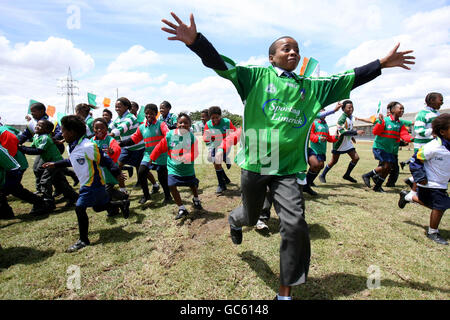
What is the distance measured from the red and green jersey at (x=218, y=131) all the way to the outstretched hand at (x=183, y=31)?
4489mm

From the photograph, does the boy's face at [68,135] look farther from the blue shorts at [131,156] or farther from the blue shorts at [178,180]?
the blue shorts at [131,156]

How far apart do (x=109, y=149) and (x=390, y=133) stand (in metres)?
7.02

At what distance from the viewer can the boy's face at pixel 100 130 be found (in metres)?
5.17

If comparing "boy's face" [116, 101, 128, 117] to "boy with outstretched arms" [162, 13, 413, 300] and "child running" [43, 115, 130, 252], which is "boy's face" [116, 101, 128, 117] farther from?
"boy with outstretched arms" [162, 13, 413, 300]

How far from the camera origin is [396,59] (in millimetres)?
2695

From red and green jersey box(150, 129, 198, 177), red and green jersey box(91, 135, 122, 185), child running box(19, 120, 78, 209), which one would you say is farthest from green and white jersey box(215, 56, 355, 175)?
child running box(19, 120, 78, 209)

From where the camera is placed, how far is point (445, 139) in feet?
11.9

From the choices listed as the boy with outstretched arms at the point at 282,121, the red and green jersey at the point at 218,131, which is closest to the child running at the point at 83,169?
the boy with outstretched arms at the point at 282,121

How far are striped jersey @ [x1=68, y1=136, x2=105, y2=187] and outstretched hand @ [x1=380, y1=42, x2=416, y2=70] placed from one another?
4.14 metres

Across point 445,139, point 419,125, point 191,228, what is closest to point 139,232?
point 191,228

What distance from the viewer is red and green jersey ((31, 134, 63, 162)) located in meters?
5.32

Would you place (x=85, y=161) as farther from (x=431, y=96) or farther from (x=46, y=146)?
(x=431, y=96)

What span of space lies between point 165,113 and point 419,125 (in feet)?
23.0
